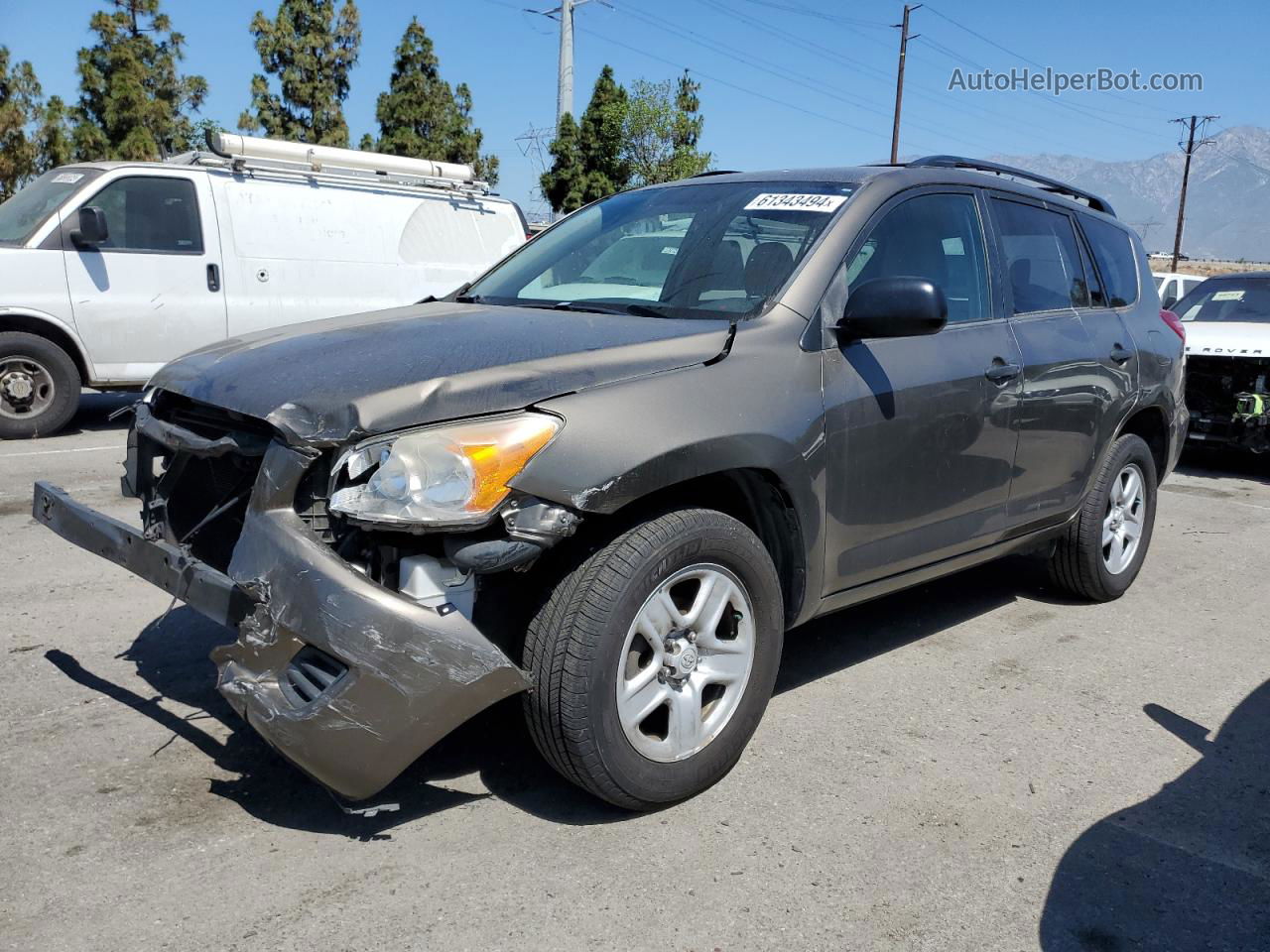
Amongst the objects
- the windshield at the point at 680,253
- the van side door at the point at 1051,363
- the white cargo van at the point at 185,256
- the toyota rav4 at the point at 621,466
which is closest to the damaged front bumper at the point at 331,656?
the toyota rav4 at the point at 621,466

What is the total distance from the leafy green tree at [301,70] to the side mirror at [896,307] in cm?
2696

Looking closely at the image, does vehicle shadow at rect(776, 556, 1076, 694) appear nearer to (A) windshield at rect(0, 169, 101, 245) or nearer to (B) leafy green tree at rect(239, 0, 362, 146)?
(A) windshield at rect(0, 169, 101, 245)

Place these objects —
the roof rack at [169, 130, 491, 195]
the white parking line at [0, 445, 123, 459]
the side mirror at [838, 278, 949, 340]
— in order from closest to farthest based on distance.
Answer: the side mirror at [838, 278, 949, 340]
the white parking line at [0, 445, 123, 459]
the roof rack at [169, 130, 491, 195]

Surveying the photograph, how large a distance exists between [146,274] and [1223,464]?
31.5ft

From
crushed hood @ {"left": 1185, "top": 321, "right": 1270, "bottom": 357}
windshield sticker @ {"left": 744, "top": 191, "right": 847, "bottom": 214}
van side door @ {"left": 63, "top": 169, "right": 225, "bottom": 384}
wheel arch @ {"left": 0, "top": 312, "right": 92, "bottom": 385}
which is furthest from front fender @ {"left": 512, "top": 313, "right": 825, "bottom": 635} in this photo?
wheel arch @ {"left": 0, "top": 312, "right": 92, "bottom": 385}

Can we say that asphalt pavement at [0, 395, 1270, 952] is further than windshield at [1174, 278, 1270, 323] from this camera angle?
No

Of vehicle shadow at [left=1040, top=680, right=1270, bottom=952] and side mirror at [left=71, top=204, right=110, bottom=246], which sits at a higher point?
side mirror at [left=71, top=204, right=110, bottom=246]

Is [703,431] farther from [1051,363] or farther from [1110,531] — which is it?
[1110,531]

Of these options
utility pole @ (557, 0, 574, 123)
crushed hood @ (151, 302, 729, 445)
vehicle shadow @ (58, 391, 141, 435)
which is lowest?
vehicle shadow @ (58, 391, 141, 435)

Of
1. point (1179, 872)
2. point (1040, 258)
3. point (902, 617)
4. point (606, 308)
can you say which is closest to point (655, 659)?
point (606, 308)

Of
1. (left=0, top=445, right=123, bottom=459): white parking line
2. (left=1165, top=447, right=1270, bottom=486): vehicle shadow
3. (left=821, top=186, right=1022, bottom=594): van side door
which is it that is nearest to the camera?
(left=821, top=186, right=1022, bottom=594): van side door

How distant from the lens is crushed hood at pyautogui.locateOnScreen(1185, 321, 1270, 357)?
28.7ft

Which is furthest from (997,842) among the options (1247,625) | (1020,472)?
(1247,625)

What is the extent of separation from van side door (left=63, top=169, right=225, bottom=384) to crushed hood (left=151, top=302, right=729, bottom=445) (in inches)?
249
